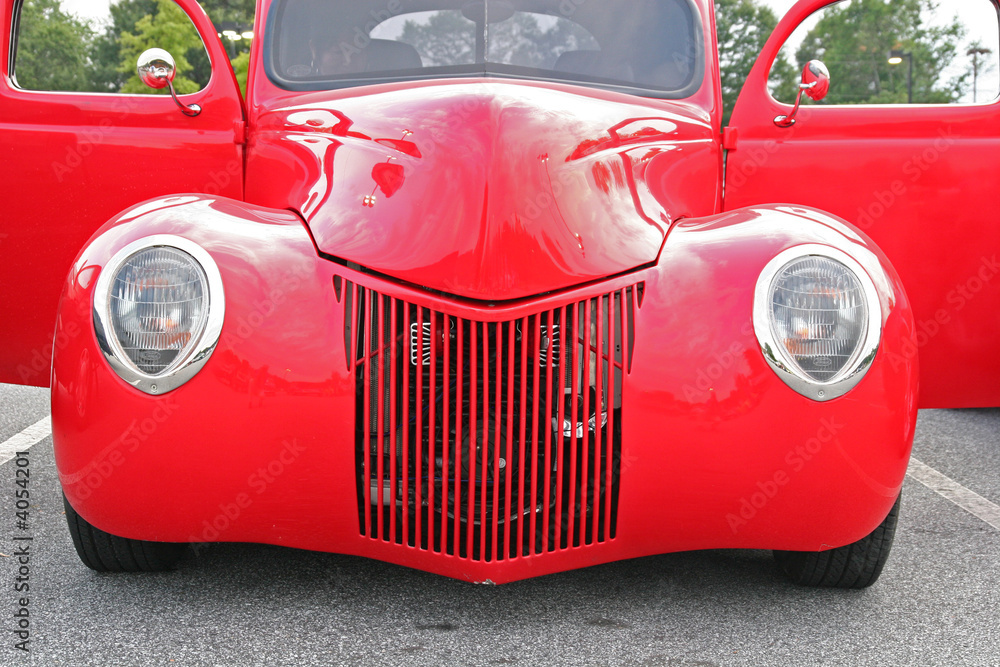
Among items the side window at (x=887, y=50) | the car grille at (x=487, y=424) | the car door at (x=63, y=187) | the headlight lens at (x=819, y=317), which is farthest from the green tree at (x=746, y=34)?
the car grille at (x=487, y=424)

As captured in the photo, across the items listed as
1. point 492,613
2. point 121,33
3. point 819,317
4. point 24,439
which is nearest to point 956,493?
point 819,317

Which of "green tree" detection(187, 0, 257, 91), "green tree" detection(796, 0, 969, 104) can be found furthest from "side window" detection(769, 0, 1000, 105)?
"green tree" detection(187, 0, 257, 91)

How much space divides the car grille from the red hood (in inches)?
4.1

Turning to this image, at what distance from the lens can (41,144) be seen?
127 inches

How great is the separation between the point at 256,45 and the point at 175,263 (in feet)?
5.06

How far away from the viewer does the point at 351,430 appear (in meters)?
2.09

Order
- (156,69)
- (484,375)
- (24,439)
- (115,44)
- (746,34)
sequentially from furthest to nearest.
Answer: (746,34) → (115,44) → (24,439) → (156,69) → (484,375)

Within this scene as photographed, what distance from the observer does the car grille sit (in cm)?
208

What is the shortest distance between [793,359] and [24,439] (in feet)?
10.7

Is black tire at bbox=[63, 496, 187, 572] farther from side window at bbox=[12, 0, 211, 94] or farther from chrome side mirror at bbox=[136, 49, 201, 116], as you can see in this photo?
side window at bbox=[12, 0, 211, 94]

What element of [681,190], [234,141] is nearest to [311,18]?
[234,141]

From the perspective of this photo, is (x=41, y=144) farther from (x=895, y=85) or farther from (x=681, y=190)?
(x=895, y=85)

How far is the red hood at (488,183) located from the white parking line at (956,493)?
140 centimetres

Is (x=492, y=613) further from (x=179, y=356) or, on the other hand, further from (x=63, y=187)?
(x=63, y=187)
